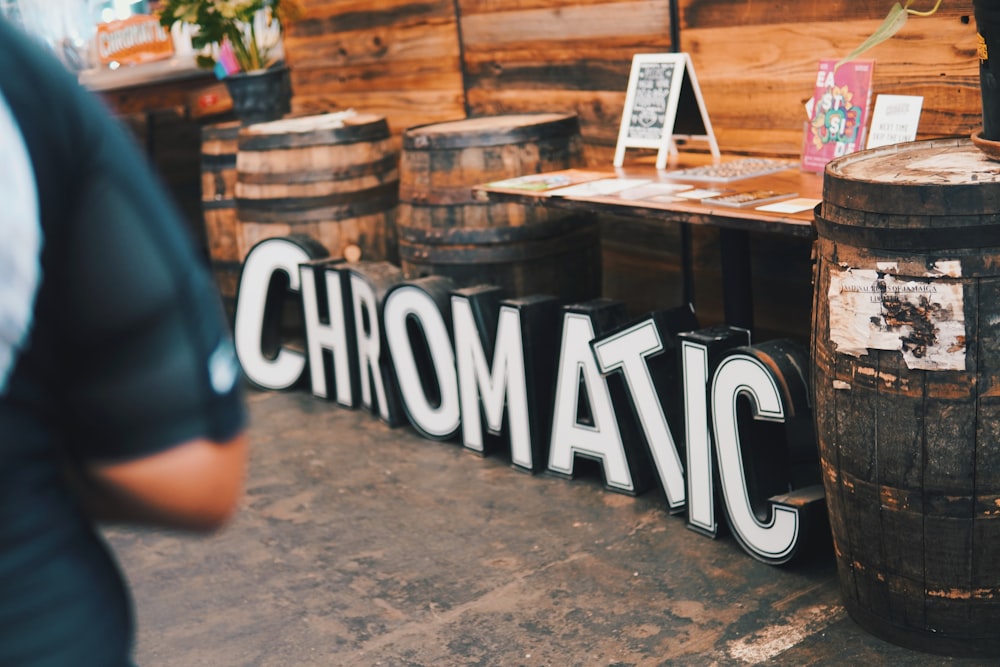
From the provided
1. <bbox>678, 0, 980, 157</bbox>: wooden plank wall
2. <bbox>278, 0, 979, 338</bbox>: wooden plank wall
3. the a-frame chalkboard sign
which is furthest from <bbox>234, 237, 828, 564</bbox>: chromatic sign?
<bbox>678, 0, 980, 157</bbox>: wooden plank wall

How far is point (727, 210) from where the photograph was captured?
2.93 m

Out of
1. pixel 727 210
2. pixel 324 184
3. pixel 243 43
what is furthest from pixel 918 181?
pixel 243 43

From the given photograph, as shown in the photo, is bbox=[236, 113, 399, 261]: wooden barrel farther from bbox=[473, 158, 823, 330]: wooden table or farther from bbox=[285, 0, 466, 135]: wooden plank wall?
bbox=[473, 158, 823, 330]: wooden table

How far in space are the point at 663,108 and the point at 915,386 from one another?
175cm

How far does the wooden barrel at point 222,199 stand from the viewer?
207 inches

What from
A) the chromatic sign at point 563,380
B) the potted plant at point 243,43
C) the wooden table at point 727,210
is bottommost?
the chromatic sign at point 563,380

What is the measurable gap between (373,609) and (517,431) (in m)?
0.97

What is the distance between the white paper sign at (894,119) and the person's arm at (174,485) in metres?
2.64

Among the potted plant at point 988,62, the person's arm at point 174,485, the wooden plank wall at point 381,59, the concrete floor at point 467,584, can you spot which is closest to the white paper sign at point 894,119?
→ the potted plant at point 988,62

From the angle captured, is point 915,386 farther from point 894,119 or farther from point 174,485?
point 174,485

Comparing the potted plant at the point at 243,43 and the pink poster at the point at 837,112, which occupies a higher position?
the potted plant at the point at 243,43

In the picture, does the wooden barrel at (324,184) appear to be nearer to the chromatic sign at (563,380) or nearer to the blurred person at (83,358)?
the chromatic sign at (563,380)

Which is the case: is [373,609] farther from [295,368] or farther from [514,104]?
[514,104]

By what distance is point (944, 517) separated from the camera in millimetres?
2299
